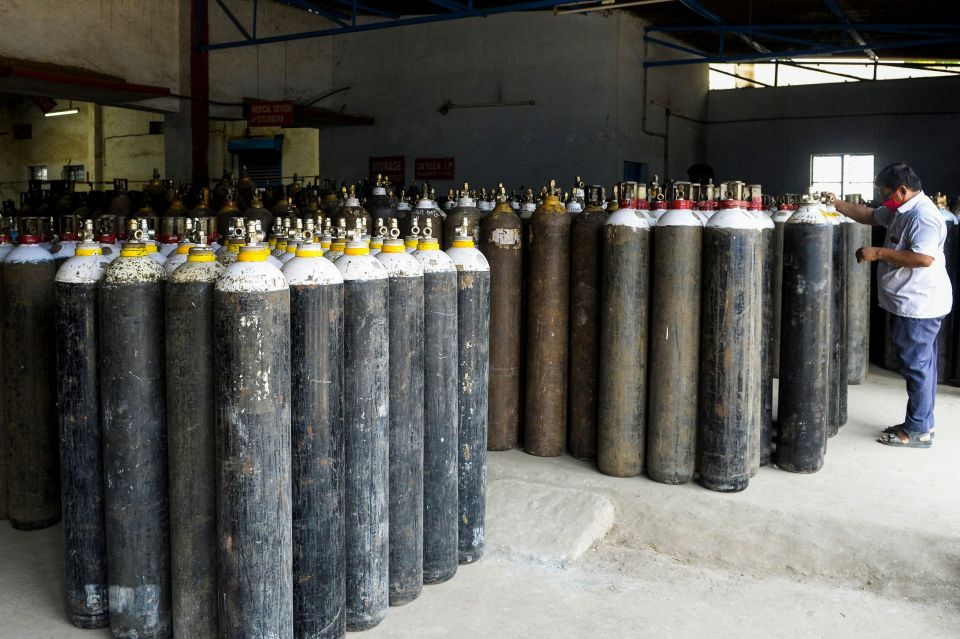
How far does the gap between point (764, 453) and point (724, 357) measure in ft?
2.27

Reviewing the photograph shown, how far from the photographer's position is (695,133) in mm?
13789

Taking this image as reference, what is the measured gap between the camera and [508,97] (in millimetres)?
11500

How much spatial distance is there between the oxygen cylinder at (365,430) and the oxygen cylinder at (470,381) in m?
0.48

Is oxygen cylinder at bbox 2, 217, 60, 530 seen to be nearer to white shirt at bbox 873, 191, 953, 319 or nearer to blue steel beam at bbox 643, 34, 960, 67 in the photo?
white shirt at bbox 873, 191, 953, 319

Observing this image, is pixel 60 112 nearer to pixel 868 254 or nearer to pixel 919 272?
pixel 868 254

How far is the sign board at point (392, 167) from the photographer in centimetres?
1240

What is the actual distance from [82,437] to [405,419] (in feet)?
3.09

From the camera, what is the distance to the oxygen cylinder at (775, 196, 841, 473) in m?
3.69

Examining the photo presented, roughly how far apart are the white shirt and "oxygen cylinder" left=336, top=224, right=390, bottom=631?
10.4ft

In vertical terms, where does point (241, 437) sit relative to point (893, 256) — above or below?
below

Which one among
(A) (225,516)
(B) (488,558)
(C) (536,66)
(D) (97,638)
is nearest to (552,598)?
(B) (488,558)

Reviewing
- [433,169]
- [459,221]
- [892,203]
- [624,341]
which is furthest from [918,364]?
[433,169]

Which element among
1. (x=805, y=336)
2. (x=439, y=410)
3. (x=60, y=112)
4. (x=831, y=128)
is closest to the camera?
(x=439, y=410)

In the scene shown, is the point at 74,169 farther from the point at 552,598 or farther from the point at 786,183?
the point at 552,598
